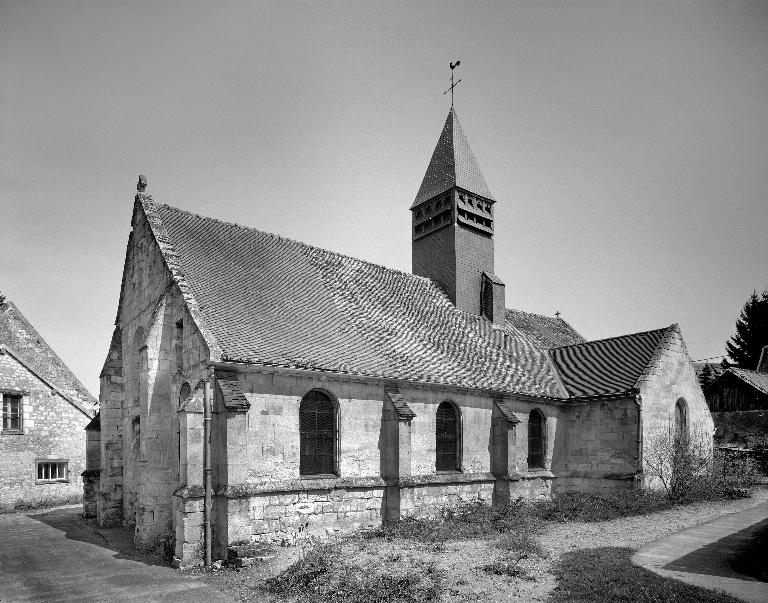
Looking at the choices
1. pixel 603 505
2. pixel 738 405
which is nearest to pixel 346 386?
pixel 603 505

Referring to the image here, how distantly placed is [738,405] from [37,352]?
1693 inches

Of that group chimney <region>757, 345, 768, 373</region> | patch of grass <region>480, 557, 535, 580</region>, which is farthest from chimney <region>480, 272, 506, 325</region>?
chimney <region>757, 345, 768, 373</region>

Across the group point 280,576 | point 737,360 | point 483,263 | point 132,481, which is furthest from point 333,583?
point 737,360

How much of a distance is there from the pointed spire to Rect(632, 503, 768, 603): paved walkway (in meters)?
15.7

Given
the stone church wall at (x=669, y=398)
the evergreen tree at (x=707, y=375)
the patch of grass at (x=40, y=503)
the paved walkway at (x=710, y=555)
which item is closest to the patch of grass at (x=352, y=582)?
the paved walkway at (x=710, y=555)

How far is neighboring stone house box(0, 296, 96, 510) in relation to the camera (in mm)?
24453

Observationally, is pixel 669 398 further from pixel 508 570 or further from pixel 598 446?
pixel 508 570

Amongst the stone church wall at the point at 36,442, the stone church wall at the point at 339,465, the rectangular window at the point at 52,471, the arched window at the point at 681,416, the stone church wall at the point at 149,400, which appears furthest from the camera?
the rectangular window at the point at 52,471

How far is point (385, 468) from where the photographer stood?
16.0 meters

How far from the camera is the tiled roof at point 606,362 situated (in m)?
21.1

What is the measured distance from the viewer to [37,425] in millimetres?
25453

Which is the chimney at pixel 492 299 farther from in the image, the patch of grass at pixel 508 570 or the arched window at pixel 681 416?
the patch of grass at pixel 508 570

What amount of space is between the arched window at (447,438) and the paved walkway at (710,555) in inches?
255

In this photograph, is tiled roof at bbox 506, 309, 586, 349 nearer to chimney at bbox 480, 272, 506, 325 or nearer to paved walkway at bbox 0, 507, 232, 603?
chimney at bbox 480, 272, 506, 325
